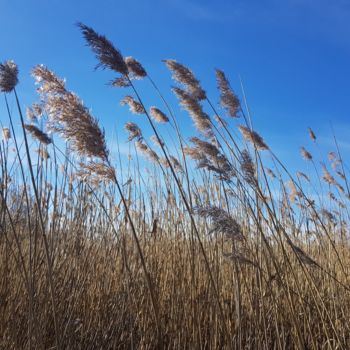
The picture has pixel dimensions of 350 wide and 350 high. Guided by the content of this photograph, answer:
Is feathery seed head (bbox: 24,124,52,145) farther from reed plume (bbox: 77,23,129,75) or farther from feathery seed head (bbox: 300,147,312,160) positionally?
feathery seed head (bbox: 300,147,312,160)

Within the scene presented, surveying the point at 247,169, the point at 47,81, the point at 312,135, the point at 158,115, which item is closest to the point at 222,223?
the point at 247,169

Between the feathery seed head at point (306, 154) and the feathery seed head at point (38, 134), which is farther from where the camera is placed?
the feathery seed head at point (306, 154)

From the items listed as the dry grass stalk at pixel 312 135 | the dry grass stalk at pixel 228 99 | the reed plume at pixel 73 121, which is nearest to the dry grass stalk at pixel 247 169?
the dry grass stalk at pixel 228 99

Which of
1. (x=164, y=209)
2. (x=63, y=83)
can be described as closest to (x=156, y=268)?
(x=164, y=209)

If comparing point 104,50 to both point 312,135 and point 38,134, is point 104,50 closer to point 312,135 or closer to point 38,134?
point 38,134

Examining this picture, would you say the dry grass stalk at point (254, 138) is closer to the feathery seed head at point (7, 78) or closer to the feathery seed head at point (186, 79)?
the feathery seed head at point (186, 79)

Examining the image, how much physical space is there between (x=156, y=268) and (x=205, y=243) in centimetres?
43

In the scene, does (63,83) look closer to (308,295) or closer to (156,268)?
(156,268)

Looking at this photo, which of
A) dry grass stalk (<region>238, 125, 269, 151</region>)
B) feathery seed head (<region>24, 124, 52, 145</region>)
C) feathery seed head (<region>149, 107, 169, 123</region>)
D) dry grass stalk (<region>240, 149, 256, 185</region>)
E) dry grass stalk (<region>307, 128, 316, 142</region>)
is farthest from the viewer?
dry grass stalk (<region>307, 128, 316, 142</region>)

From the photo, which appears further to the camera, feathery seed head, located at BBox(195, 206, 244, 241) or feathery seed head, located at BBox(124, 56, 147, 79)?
feathery seed head, located at BBox(124, 56, 147, 79)

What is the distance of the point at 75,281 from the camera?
248cm

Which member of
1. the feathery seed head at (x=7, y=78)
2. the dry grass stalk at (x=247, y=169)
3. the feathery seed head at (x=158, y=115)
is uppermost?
the feathery seed head at (x=158, y=115)

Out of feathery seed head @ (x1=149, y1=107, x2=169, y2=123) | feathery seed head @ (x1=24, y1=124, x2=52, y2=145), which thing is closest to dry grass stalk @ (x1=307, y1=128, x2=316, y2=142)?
feathery seed head @ (x1=149, y1=107, x2=169, y2=123)

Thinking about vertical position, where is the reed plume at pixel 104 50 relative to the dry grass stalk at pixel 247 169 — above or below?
above
